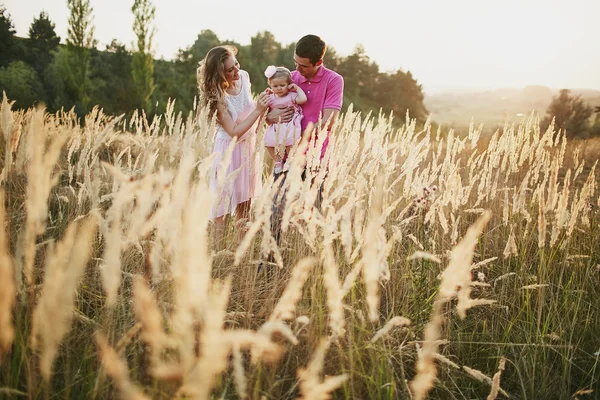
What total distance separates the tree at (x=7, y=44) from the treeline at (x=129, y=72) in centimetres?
6

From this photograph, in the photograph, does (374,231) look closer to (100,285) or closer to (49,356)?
(49,356)

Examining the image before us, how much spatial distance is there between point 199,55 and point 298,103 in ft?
92.9

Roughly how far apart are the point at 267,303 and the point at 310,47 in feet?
5.86

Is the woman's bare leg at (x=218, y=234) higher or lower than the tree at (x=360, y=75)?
lower

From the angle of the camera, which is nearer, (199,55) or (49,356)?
(49,356)

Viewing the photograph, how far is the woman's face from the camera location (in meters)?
2.80

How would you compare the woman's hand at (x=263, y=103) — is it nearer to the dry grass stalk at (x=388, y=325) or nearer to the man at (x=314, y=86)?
the man at (x=314, y=86)

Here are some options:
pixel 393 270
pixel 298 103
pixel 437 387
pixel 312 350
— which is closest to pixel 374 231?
pixel 312 350

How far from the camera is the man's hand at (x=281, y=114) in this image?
2736mm

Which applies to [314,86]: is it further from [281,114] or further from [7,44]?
[7,44]

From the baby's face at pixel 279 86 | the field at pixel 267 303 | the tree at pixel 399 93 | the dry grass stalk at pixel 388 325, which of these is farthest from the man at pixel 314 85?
the tree at pixel 399 93

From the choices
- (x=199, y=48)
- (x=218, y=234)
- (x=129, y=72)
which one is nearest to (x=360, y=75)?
(x=199, y=48)

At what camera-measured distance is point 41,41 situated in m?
29.7

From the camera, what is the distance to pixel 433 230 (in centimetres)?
249
